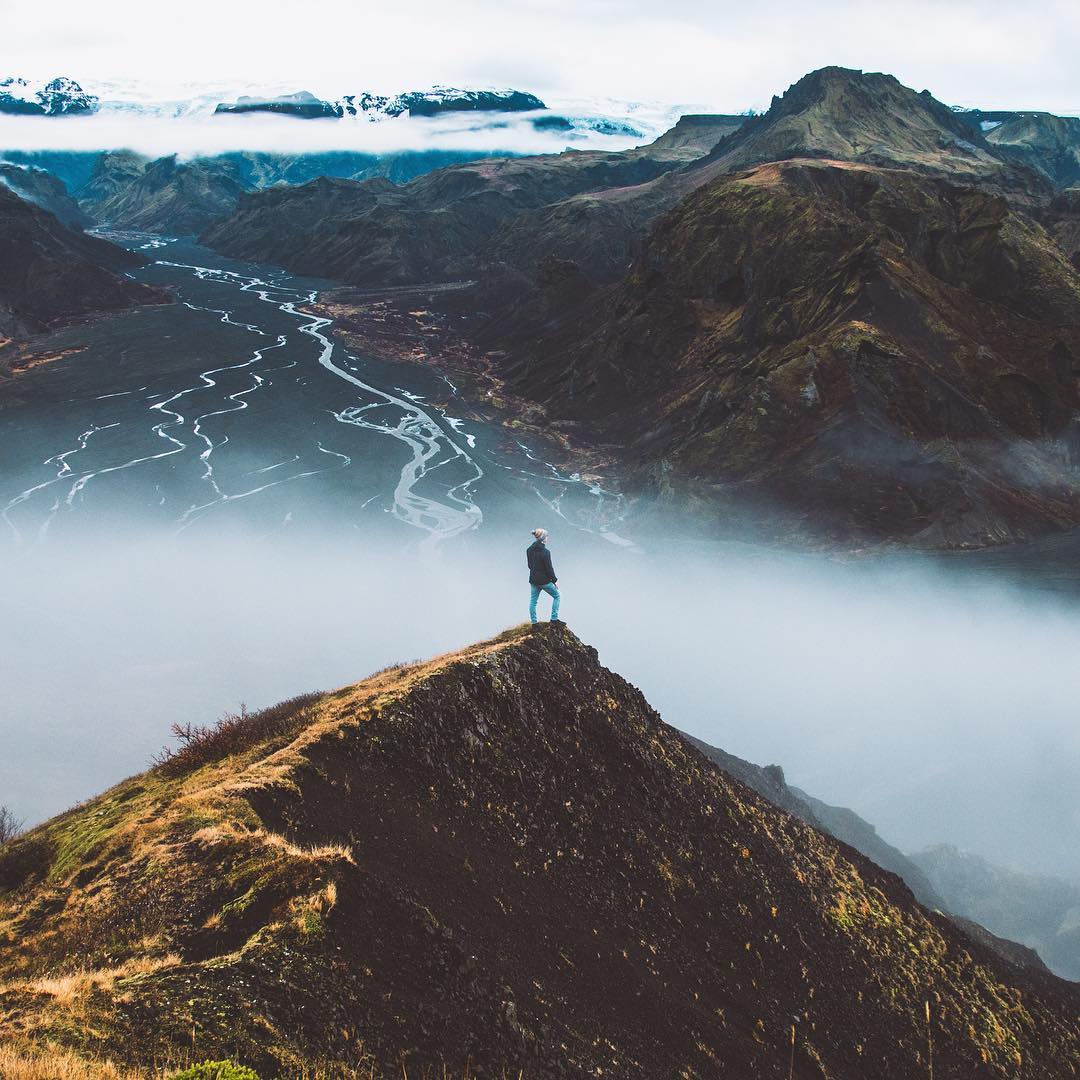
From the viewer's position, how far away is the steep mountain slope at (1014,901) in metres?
46.1

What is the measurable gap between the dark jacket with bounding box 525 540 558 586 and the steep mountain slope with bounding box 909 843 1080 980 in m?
37.2

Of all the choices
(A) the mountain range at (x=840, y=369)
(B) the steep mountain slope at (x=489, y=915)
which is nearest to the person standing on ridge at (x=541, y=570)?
(B) the steep mountain slope at (x=489, y=915)

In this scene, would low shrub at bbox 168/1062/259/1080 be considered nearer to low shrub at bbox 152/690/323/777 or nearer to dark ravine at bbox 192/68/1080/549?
low shrub at bbox 152/690/323/777

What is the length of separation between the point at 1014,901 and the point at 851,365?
5494 centimetres

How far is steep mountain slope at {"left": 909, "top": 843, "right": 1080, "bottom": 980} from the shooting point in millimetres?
46125

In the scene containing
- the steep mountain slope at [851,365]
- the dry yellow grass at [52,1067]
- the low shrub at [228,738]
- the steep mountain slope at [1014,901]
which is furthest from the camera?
the steep mountain slope at [851,365]

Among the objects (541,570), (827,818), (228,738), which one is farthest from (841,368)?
(228,738)

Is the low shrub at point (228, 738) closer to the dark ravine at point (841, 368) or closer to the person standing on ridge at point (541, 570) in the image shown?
the person standing on ridge at point (541, 570)

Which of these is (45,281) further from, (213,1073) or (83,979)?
(213,1073)

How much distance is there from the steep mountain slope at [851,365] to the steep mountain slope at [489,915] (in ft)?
217

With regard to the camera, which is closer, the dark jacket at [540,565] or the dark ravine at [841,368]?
the dark jacket at [540,565]

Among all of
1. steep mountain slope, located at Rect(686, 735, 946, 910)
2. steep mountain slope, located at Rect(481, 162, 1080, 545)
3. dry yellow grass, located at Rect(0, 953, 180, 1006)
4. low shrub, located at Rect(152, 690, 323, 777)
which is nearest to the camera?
dry yellow grass, located at Rect(0, 953, 180, 1006)

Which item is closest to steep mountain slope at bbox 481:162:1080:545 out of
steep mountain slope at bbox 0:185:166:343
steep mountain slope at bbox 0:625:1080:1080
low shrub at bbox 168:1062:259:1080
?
steep mountain slope at bbox 0:625:1080:1080

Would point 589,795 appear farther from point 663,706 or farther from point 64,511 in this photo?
point 64,511
